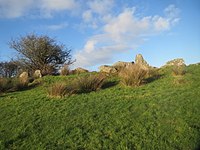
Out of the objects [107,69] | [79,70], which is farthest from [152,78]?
[79,70]

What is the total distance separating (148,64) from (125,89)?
8.24 meters

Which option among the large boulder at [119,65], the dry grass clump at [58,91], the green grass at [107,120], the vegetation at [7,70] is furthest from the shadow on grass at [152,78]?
the vegetation at [7,70]

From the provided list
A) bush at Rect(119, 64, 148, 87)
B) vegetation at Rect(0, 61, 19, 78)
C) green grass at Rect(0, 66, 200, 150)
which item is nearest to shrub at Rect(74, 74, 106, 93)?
green grass at Rect(0, 66, 200, 150)

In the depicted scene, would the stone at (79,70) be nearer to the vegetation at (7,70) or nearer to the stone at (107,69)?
the stone at (107,69)

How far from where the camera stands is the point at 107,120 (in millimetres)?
8773

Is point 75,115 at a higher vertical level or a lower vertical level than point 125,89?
lower

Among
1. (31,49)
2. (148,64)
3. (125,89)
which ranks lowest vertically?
(125,89)

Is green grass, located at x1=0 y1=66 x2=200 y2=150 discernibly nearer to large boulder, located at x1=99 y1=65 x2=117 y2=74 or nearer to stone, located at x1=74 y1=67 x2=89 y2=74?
large boulder, located at x1=99 y1=65 x2=117 y2=74

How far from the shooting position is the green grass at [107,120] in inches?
287

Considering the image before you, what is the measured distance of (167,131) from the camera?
7.83 metres

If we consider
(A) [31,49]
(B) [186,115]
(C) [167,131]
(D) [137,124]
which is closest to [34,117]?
(D) [137,124]

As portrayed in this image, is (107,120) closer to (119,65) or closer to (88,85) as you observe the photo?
(88,85)

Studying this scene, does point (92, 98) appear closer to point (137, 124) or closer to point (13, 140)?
point (137, 124)

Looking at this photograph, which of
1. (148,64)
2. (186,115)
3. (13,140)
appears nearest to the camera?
(13,140)
